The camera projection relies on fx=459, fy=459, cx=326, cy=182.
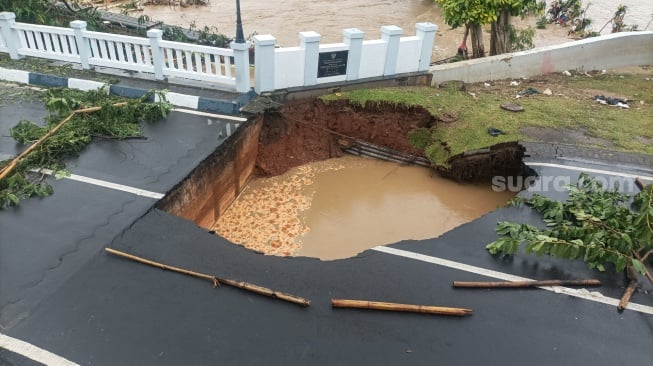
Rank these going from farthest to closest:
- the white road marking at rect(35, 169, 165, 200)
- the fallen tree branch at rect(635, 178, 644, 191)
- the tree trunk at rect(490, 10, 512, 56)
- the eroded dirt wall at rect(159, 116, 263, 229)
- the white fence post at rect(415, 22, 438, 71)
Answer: the tree trunk at rect(490, 10, 512, 56), the white fence post at rect(415, 22, 438, 71), the fallen tree branch at rect(635, 178, 644, 191), the eroded dirt wall at rect(159, 116, 263, 229), the white road marking at rect(35, 169, 165, 200)

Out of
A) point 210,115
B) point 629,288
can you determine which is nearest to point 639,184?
point 629,288

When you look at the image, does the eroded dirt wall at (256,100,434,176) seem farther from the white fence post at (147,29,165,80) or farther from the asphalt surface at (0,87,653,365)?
the asphalt surface at (0,87,653,365)

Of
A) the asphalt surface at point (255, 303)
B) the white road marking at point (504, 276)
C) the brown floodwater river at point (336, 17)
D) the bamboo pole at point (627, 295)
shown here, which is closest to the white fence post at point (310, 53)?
the asphalt surface at point (255, 303)

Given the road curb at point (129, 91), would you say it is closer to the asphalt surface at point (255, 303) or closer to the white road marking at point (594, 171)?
the asphalt surface at point (255, 303)

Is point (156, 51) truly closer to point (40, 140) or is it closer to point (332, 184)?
point (40, 140)

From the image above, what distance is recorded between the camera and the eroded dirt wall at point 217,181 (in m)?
6.38

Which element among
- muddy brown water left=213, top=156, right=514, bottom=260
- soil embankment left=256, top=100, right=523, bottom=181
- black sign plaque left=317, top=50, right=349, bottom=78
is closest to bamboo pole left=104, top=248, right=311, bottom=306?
muddy brown water left=213, top=156, right=514, bottom=260

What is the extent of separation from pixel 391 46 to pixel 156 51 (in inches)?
186

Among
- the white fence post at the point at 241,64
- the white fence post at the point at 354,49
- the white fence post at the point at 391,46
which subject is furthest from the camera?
the white fence post at the point at 391,46

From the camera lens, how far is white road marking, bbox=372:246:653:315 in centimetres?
479

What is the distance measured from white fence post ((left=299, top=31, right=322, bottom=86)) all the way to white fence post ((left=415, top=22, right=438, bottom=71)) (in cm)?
240

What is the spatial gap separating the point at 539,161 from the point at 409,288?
157 inches

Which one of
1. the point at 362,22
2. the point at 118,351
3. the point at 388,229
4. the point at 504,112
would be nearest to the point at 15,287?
the point at 118,351

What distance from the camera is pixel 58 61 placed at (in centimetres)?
1013
